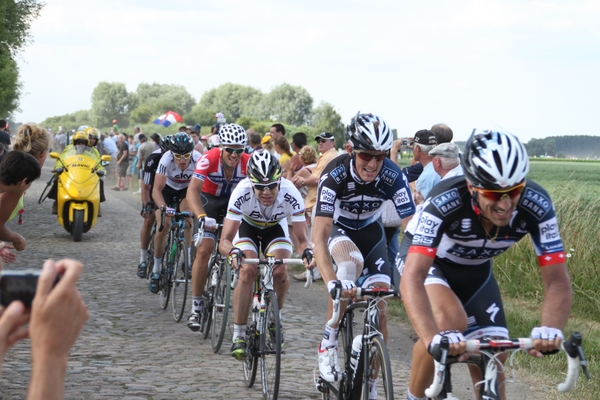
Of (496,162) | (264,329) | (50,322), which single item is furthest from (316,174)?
(50,322)

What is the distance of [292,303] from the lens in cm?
1122

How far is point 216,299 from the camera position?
27.6 ft

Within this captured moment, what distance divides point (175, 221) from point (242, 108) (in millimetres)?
119371

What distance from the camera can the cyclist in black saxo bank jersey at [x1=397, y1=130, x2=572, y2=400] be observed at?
13.1 feet

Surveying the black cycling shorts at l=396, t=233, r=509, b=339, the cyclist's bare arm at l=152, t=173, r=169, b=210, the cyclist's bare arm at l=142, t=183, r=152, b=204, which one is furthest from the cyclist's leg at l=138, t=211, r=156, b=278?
the black cycling shorts at l=396, t=233, r=509, b=339

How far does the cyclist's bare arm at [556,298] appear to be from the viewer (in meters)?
4.11

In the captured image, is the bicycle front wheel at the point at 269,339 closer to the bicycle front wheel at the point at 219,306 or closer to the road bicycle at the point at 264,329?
the road bicycle at the point at 264,329

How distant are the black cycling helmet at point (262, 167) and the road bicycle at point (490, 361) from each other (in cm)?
340

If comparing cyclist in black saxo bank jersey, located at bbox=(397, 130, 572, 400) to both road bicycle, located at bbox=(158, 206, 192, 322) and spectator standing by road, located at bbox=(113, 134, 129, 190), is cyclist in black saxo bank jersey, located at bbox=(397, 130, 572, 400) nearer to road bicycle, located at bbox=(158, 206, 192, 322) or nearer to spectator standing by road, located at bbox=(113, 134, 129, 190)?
road bicycle, located at bbox=(158, 206, 192, 322)

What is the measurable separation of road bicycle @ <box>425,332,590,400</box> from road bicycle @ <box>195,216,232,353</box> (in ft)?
13.1

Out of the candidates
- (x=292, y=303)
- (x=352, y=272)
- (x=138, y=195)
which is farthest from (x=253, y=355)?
(x=138, y=195)

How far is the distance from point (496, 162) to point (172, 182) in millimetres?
7532

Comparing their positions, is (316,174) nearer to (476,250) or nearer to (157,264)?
(157,264)

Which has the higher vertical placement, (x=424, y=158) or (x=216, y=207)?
(x=424, y=158)
